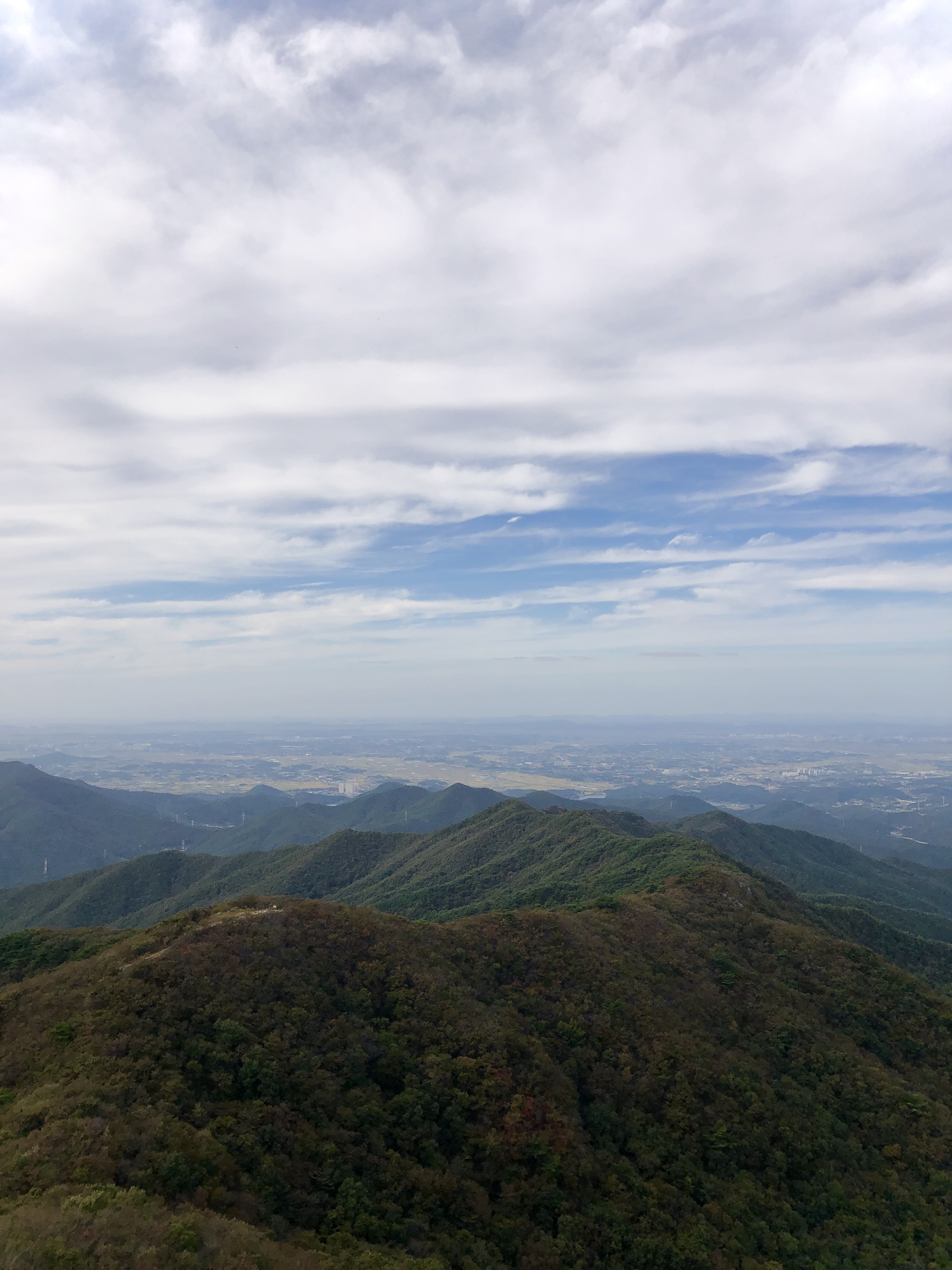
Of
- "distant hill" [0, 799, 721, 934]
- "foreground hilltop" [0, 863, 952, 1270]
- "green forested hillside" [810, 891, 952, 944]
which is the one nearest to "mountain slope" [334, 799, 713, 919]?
"distant hill" [0, 799, 721, 934]

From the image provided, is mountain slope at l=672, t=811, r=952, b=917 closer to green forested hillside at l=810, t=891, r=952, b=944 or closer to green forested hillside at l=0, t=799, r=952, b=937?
green forested hillside at l=0, t=799, r=952, b=937

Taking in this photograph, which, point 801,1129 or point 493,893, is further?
point 493,893

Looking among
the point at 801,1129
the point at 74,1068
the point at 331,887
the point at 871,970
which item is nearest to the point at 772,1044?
the point at 801,1129

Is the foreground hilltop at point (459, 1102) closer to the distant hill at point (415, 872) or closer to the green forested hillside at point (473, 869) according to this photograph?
the distant hill at point (415, 872)

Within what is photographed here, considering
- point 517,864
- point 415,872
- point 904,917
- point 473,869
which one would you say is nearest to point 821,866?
point 904,917

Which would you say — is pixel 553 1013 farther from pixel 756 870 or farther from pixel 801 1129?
pixel 756 870

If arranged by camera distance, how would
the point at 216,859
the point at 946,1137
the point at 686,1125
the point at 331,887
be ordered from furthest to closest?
the point at 216,859 < the point at 331,887 < the point at 946,1137 < the point at 686,1125
